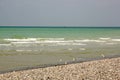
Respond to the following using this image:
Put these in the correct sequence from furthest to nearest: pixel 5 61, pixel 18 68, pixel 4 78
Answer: pixel 5 61, pixel 18 68, pixel 4 78

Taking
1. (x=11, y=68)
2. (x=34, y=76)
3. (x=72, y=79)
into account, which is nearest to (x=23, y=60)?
(x=11, y=68)

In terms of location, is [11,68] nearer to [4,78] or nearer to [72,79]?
[4,78]

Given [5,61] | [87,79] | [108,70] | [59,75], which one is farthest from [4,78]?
[5,61]

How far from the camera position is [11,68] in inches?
656

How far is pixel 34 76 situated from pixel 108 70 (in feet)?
10.2

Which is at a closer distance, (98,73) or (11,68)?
(98,73)

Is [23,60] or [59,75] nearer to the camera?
[59,75]

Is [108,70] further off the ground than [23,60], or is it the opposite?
[108,70]

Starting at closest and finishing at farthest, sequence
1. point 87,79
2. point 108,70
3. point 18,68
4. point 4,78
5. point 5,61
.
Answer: point 87,79 < point 4,78 < point 108,70 < point 18,68 < point 5,61

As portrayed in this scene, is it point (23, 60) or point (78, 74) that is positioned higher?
point (78, 74)

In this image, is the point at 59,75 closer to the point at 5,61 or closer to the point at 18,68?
the point at 18,68

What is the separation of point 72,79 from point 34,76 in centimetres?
169

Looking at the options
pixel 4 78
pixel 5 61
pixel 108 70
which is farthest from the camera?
pixel 5 61

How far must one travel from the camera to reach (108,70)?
13.4 metres
